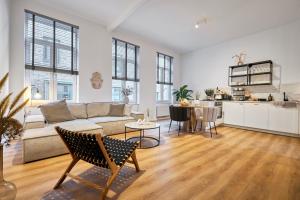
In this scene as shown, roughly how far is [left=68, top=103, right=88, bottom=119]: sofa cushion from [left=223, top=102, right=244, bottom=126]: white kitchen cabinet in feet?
15.5

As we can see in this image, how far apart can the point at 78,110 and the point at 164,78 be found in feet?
14.5

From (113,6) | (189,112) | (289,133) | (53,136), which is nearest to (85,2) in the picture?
(113,6)

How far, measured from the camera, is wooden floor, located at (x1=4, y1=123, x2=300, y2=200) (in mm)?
1791

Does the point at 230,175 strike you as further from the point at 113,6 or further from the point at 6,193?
the point at 113,6

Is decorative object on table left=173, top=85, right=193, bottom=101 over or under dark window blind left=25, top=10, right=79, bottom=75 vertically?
under

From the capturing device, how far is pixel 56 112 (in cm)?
373

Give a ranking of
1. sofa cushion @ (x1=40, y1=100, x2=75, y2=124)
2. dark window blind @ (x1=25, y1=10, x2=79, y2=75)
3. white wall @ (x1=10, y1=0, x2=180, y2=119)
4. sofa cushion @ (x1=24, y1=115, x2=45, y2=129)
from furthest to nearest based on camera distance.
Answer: dark window blind @ (x1=25, y1=10, x2=79, y2=75)
white wall @ (x1=10, y1=0, x2=180, y2=119)
sofa cushion @ (x1=40, y1=100, x2=75, y2=124)
sofa cushion @ (x1=24, y1=115, x2=45, y2=129)

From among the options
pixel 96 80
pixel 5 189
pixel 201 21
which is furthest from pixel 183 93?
pixel 5 189

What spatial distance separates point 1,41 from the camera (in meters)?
2.99

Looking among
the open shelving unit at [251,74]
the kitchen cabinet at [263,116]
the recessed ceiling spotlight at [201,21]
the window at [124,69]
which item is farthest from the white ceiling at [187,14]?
the kitchen cabinet at [263,116]

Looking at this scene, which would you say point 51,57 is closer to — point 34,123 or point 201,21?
point 34,123

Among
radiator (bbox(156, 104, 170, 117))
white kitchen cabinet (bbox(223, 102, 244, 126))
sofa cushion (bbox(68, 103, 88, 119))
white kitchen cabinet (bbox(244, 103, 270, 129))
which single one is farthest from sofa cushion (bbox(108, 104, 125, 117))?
white kitchen cabinet (bbox(244, 103, 270, 129))

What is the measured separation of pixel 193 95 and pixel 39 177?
677cm

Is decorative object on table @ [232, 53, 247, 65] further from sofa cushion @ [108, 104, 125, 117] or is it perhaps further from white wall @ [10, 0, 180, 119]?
sofa cushion @ [108, 104, 125, 117]
